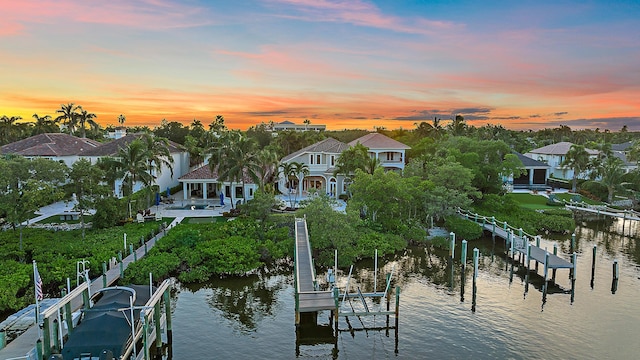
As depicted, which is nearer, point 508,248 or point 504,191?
point 508,248

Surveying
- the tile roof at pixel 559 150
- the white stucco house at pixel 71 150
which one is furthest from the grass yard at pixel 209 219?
the tile roof at pixel 559 150

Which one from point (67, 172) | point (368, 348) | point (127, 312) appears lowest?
point (368, 348)

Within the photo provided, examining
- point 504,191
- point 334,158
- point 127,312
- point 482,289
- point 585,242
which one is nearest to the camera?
point 127,312

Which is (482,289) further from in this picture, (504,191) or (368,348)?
(504,191)

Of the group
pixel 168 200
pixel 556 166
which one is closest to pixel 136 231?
pixel 168 200

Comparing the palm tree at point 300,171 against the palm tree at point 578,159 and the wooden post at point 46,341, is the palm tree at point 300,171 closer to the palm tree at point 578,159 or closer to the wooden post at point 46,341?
the wooden post at point 46,341

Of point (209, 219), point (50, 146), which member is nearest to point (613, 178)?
point (209, 219)

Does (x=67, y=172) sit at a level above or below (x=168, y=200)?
above

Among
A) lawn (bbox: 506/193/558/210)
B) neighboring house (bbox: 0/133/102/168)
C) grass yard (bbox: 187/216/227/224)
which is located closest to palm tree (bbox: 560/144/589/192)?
lawn (bbox: 506/193/558/210)
